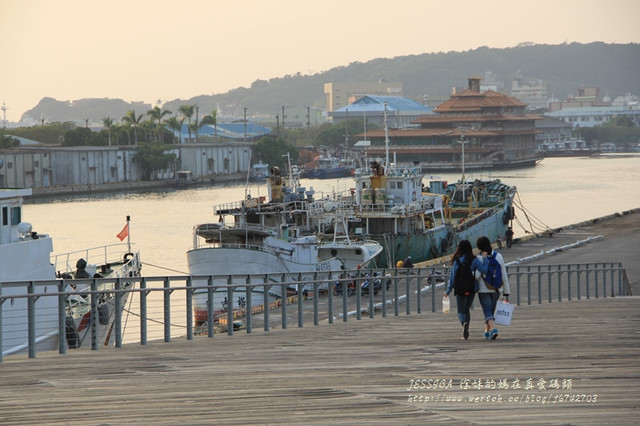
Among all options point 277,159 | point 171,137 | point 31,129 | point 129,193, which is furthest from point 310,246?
point 31,129

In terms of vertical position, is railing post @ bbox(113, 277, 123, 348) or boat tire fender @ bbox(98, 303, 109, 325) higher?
railing post @ bbox(113, 277, 123, 348)

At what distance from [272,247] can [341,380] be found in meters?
29.7

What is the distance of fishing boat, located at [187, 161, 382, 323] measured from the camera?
39750mm

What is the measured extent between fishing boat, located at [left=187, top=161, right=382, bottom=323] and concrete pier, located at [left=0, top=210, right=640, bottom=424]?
20243 millimetres

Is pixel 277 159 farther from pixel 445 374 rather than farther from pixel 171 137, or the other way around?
pixel 445 374

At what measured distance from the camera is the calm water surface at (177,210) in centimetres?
7100

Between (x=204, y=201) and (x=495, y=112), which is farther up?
(x=495, y=112)

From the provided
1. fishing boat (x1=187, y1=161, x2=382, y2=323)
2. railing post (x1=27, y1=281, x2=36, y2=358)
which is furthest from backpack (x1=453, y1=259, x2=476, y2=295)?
fishing boat (x1=187, y1=161, x2=382, y2=323)

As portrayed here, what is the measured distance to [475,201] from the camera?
71625 millimetres

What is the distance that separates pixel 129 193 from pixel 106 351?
11409 cm

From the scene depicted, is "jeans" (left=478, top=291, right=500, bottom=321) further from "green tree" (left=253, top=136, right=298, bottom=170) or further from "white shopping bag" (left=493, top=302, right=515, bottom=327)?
"green tree" (left=253, top=136, right=298, bottom=170)

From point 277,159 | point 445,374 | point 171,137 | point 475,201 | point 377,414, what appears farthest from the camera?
point 171,137

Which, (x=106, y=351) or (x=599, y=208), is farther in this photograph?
(x=599, y=208)

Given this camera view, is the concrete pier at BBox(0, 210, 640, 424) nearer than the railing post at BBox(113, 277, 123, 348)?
Yes
